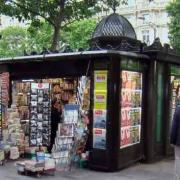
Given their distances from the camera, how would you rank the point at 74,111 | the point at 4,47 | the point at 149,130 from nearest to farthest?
the point at 74,111
the point at 149,130
the point at 4,47

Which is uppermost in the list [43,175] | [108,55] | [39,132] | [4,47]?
[4,47]

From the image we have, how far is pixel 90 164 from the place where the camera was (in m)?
10.5

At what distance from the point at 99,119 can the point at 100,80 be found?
0.81 metres

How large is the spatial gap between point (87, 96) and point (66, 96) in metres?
1.16

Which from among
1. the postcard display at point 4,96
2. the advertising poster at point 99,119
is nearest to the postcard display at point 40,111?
the postcard display at point 4,96

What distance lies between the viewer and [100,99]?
10.3m

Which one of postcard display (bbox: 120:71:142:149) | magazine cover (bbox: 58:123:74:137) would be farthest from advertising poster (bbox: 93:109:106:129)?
magazine cover (bbox: 58:123:74:137)

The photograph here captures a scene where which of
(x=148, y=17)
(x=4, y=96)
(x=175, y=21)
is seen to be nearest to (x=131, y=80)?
(x=4, y=96)

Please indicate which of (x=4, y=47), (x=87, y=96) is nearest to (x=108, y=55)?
(x=87, y=96)

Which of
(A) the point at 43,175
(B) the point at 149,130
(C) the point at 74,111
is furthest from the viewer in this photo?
(B) the point at 149,130

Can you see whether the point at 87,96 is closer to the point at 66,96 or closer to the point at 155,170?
the point at 66,96

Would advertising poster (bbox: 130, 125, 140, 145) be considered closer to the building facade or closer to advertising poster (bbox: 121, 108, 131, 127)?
advertising poster (bbox: 121, 108, 131, 127)

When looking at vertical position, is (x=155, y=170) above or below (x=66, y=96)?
below

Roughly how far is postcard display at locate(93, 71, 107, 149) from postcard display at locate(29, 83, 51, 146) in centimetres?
155
